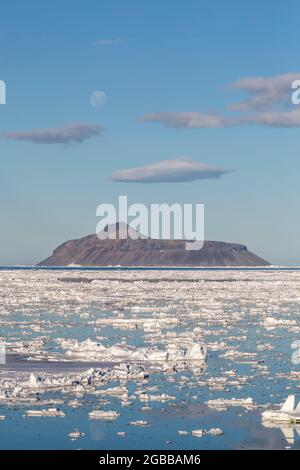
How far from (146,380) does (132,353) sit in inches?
120

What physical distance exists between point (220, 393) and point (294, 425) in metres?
2.42

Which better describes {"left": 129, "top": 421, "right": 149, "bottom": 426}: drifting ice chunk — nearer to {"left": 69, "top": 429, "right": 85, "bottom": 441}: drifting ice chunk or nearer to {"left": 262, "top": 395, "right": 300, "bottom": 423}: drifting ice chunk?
{"left": 69, "top": 429, "right": 85, "bottom": 441}: drifting ice chunk

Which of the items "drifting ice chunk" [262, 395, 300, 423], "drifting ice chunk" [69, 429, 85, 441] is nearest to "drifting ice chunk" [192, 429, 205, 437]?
"drifting ice chunk" [262, 395, 300, 423]

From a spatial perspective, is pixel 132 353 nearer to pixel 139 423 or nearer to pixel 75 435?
pixel 139 423

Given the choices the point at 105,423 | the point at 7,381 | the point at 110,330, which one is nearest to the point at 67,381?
the point at 7,381

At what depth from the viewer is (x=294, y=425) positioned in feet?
38.9

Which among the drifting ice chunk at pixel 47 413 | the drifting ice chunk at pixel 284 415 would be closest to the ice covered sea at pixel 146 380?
the drifting ice chunk at pixel 47 413

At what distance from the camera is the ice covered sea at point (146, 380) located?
11164 millimetres

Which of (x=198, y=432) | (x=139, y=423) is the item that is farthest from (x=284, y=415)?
(x=139, y=423)

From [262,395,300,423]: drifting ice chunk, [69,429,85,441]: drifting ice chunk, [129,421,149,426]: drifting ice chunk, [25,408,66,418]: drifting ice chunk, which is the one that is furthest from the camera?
[25,408,66,418]: drifting ice chunk

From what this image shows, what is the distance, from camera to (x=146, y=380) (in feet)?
51.0

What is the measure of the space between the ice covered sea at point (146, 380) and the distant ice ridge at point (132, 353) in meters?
0.03

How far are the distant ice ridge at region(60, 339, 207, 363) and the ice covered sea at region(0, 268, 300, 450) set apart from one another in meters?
0.03

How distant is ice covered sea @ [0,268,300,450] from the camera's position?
1116cm
